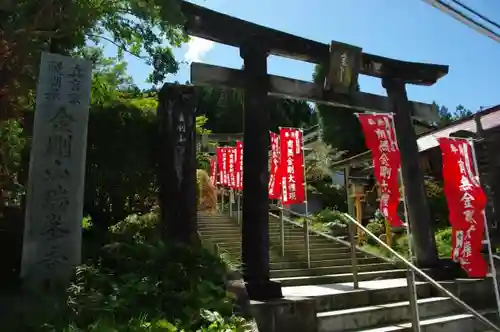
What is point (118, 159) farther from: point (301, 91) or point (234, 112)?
point (234, 112)

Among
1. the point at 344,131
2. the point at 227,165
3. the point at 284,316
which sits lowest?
the point at 284,316

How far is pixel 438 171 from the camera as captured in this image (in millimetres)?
12844

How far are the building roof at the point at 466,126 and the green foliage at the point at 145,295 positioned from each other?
9066 mm

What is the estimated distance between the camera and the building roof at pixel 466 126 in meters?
11.7

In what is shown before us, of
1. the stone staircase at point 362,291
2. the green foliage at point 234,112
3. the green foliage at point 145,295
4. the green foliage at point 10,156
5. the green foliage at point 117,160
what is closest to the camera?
the green foliage at point 145,295

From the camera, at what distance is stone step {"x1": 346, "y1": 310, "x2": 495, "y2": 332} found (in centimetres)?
608

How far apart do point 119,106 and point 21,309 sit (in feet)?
14.8

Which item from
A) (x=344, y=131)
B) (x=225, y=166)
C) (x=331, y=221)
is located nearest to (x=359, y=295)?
(x=225, y=166)

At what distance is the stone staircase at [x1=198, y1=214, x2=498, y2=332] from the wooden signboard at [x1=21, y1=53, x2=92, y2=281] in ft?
11.7

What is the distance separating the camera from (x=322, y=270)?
892cm

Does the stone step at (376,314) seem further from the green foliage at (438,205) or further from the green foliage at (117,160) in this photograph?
the green foliage at (438,205)

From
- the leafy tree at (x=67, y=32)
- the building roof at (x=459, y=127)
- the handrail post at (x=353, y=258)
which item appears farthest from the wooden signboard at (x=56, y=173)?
the building roof at (x=459, y=127)

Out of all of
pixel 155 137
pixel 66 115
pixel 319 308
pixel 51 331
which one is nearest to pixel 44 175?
pixel 66 115

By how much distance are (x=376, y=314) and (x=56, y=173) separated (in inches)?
196
